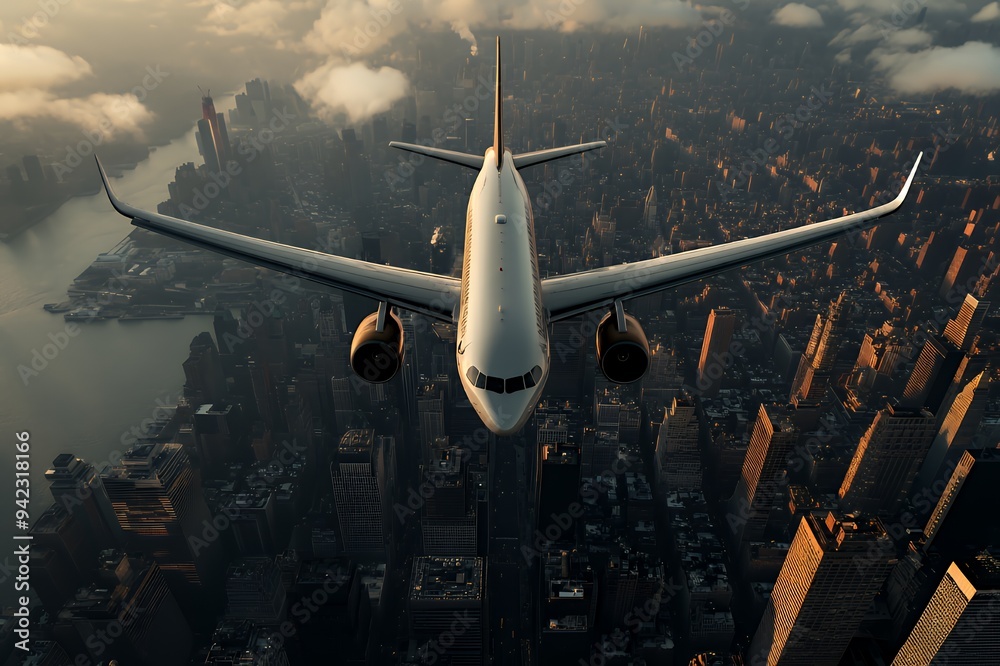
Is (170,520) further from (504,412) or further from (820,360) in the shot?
(820,360)

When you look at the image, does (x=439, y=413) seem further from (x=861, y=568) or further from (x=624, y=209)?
(x=624, y=209)

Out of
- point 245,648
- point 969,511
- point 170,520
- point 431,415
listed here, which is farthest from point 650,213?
point 245,648

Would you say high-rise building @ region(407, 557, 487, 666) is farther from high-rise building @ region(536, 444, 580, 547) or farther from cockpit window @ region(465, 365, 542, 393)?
cockpit window @ region(465, 365, 542, 393)

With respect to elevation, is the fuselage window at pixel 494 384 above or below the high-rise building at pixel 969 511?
above

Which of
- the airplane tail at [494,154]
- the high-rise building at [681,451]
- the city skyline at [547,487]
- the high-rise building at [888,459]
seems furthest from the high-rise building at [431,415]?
the high-rise building at [888,459]

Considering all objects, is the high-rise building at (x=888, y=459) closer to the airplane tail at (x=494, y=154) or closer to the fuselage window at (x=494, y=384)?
the airplane tail at (x=494, y=154)

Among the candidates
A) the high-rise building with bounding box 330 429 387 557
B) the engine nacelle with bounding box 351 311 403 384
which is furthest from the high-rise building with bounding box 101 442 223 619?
the engine nacelle with bounding box 351 311 403 384
